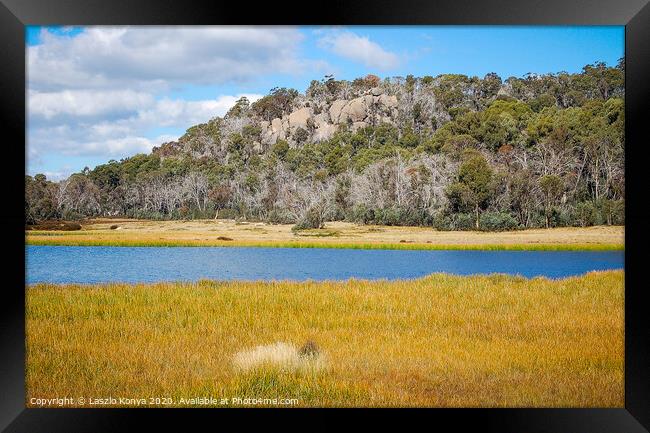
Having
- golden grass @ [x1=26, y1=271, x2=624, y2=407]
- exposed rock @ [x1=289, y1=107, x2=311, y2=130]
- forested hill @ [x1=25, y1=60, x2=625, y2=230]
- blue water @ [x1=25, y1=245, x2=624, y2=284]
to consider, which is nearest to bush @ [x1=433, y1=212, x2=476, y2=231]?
forested hill @ [x1=25, y1=60, x2=625, y2=230]

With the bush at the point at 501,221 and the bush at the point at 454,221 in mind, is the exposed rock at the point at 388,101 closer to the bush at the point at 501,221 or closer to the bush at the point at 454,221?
the bush at the point at 454,221

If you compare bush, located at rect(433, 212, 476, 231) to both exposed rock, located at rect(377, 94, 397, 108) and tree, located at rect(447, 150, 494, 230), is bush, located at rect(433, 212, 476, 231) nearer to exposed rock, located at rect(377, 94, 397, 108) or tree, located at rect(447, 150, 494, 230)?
tree, located at rect(447, 150, 494, 230)

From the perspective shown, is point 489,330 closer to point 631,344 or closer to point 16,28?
point 631,344

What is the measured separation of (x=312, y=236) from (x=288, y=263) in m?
0.43

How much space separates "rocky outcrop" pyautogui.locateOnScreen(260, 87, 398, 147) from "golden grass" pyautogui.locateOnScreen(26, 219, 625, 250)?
1.20m

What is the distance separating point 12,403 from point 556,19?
6.23 metres

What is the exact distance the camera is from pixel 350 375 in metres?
5.18

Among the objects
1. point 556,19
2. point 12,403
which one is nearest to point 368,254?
point 556,19

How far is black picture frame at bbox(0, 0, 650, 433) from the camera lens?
16.3 ft

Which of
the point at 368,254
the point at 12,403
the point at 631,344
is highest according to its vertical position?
the point at 368,254

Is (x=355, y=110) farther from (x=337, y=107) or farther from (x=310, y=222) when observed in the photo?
(x=310, y=222)

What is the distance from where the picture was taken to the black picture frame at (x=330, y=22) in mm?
4961

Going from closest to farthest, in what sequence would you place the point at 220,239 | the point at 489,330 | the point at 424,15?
1. the point at 424,15
2. the point at 489,330
3. the point at 220,239

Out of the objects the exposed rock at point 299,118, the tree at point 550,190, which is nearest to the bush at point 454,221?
the tree at point 550,190
